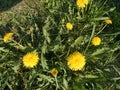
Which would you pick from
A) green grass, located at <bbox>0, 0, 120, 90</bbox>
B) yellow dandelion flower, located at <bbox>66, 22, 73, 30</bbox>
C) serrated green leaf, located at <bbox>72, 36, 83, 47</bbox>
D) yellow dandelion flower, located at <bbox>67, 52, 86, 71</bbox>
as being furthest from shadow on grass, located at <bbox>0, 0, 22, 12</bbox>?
yellow dandelion flower, located at <bbox>67, 52, 86, 71</bbox>

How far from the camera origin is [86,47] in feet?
10.4

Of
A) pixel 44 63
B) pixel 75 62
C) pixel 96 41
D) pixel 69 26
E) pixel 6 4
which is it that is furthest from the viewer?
pixel 6 4

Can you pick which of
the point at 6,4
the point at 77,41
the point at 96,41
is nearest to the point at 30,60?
the point at 77,41

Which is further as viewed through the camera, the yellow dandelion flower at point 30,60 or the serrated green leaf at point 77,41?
the serrated green leaf at point 77,41

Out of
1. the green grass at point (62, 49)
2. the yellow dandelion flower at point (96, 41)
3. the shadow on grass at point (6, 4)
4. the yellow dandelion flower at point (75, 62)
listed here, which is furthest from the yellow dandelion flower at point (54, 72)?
the shadow on grass at point (6, 4)

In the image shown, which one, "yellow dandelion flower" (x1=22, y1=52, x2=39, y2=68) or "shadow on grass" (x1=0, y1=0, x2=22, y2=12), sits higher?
"shadow on grass" (x1=0, y1=0, x2=22, y2=12)

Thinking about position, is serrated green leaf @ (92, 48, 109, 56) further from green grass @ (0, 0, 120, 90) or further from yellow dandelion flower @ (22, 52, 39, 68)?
yellow dandelion flower @ (22, 52, 39, 68)

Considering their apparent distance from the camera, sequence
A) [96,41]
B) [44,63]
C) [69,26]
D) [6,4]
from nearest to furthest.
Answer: [44,63], [96,41], [69,26], [6,4]

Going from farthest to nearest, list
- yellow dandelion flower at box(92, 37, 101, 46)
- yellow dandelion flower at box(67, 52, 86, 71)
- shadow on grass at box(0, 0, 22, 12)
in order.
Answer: shadow on grass at box(0, 0, 22, 12)
yellow dandelion flower at box(92, 37, 101, 46)
yellow dandelion flower at box(67, 52, 86, 71)

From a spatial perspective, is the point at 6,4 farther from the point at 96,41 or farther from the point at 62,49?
the point at 96,41

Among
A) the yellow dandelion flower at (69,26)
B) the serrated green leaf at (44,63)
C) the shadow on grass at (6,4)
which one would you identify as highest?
the shadow on grass at (6,4)

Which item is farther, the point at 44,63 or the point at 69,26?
the point at 69,26

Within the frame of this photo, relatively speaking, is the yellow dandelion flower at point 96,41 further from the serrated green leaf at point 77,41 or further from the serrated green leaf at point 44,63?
the serrated green leaf at point 44,63

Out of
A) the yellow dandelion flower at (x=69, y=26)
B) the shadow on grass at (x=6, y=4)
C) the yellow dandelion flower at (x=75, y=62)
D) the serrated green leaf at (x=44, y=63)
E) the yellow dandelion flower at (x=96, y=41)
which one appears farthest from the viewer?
the shadow on grass at (x=6, y=4)
